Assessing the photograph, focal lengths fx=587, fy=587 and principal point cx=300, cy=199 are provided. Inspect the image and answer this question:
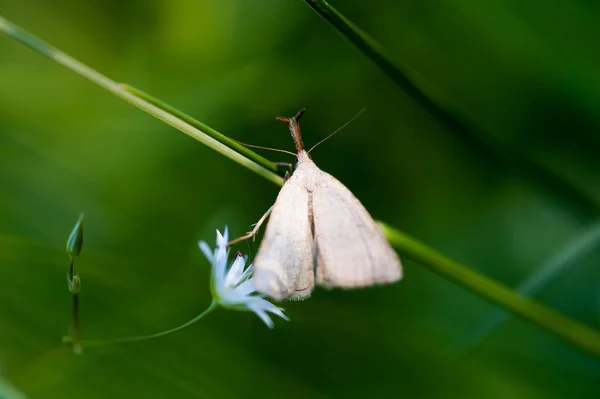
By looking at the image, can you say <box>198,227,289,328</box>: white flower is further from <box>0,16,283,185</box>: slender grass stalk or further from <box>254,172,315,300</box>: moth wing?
<box>0,16,283,185</box>: slender grass stalk

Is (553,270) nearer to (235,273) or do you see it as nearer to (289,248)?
(289,248)

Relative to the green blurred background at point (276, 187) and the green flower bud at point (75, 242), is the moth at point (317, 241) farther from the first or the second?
the green blurred background at point (276, 187)

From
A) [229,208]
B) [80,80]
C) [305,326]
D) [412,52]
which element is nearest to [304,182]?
[229,208]

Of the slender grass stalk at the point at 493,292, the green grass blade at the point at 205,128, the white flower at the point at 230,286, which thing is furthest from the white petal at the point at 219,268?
the slender grass stalk at the point at 493,292

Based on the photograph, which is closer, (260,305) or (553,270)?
(260,305)

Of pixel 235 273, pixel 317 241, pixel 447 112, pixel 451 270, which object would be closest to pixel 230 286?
pixel 235 273

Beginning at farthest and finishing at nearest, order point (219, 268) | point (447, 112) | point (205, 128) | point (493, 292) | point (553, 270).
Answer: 1. point (553, 270)
2. point (493, 292)
3. point (447, 112)
4. point (219, 268)
5. point (205, 128)

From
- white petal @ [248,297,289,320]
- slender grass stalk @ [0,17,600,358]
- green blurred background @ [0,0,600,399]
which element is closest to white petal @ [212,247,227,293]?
white petal @ [248,297,289,320]
